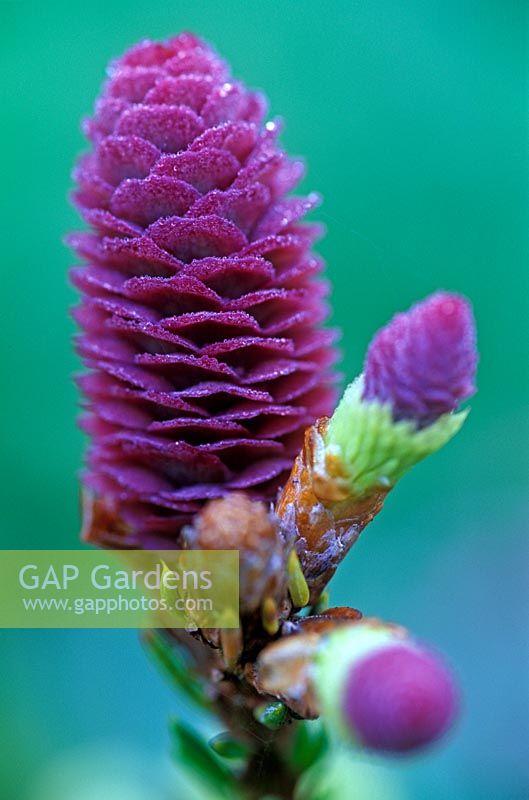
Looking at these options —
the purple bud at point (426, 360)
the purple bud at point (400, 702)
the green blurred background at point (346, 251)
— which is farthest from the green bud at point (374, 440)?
the green blurred background at point (346, 251)

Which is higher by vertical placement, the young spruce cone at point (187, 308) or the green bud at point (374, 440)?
the young spruce cone at point (187, 308)

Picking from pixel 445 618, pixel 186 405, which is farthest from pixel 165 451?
pixel 445 618

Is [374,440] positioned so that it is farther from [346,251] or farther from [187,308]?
[346,251]

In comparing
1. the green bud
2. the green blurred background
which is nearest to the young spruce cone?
the green bud

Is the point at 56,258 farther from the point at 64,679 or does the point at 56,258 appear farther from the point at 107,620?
the point at 107,620

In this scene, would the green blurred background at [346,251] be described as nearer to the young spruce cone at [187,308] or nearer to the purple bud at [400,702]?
the young spruce cone at [187,308]

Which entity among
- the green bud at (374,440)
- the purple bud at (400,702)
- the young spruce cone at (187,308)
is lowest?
the purple bud at (400,702)
